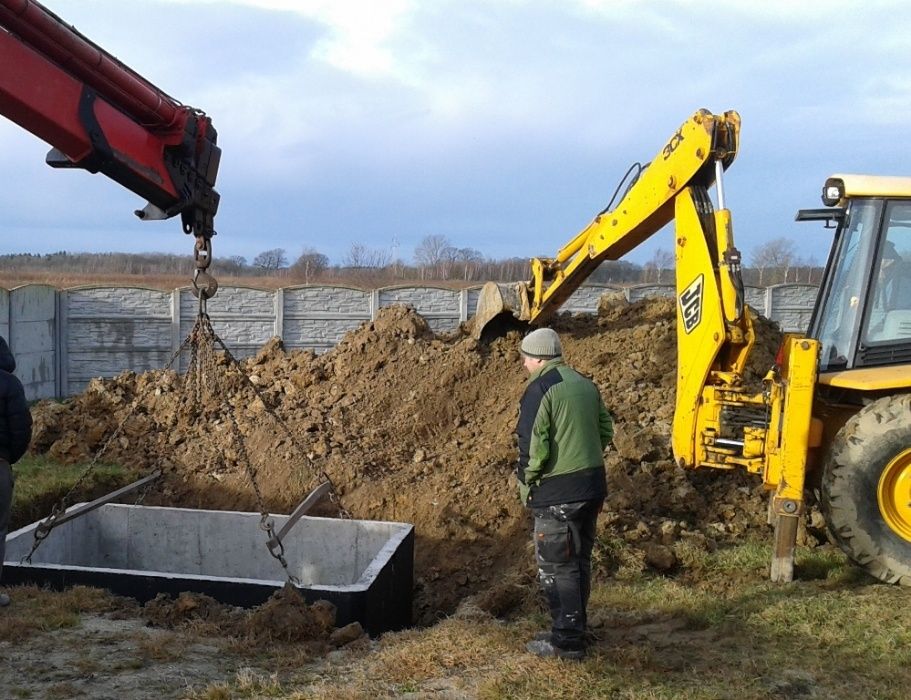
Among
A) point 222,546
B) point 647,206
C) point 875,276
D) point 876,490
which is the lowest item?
point 222,546

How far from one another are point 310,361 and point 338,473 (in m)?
2.50

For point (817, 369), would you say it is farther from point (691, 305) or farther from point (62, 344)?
point (62, 344)

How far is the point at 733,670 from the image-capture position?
15.4 ft

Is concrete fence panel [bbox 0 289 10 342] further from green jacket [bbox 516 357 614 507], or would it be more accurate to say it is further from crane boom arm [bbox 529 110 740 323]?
green jacket [bbox 516 357 614 507]

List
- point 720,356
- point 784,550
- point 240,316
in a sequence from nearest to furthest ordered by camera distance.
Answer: point 784,550, point 720,356, point 240,316

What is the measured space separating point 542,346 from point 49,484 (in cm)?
624

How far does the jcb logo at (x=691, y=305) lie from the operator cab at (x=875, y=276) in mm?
870

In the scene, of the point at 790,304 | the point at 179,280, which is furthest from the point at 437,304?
the point at 179,280

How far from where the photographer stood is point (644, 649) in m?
4.88

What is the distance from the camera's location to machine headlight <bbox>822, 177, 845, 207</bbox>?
634 centimetres

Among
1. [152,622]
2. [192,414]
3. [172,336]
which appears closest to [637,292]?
[172,336]

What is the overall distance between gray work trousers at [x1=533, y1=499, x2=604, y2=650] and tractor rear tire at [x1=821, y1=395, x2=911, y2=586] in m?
2.10

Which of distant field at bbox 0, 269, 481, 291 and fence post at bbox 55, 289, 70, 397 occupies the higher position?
distant field at bbox 0, 269, 481, 291

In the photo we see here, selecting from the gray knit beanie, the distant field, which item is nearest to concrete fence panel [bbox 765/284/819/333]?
the distant field
